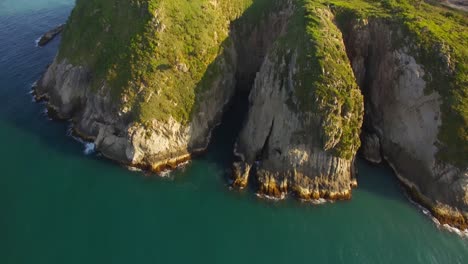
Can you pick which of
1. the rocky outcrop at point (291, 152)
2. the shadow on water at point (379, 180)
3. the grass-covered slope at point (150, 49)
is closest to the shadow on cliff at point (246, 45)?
the grass-covered slope at point (150, 49)

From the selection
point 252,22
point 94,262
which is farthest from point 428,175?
point 94,262

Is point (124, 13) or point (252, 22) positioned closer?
point (124, 13)

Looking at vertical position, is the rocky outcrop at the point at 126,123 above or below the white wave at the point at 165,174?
above

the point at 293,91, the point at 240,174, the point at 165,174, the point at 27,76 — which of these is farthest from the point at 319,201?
the point at 27,76

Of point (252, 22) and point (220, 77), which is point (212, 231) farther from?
point (252, 22)

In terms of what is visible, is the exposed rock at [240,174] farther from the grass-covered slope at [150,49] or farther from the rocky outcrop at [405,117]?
the rocky outcrop at [405,117]

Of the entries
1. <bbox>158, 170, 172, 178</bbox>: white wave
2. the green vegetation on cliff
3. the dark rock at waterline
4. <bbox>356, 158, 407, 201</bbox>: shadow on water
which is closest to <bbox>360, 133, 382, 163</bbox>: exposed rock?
<bbox>356, 158, 407, 201</bbox>: shadow on water
